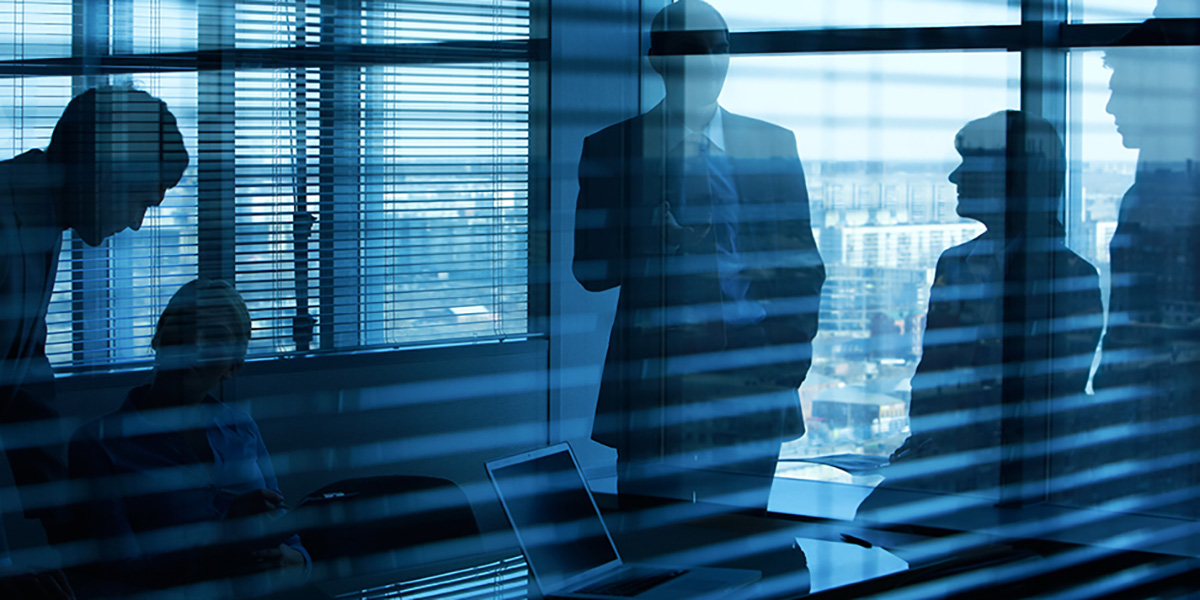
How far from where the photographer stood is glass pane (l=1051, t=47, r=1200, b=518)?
2387 mm

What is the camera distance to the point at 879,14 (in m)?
2.41

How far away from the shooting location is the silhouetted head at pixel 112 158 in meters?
1.65

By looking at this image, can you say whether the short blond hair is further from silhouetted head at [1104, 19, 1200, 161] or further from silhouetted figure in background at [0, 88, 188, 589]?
silhouetted head at [1104, 19, 1200, 161]

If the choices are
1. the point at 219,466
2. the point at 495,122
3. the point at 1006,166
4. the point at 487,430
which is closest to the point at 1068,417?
the point at 1006,166

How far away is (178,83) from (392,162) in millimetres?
531

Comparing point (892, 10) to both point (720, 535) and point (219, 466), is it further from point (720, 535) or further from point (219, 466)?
point (219, 466)

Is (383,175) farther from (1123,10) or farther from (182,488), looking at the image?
(1123,10)

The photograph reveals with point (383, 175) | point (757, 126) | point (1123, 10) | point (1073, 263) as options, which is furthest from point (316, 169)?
point (1123, 10)

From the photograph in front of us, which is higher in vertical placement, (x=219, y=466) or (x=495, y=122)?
(x=495, y=122)

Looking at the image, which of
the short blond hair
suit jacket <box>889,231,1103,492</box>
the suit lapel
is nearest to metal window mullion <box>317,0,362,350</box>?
the short blond hair

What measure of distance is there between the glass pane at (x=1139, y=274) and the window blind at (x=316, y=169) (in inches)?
56.3

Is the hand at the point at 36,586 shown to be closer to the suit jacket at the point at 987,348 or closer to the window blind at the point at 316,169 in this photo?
the window blind at the point at 316,169

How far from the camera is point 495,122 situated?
95.8 inches

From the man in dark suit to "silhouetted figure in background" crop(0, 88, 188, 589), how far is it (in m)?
1.07
